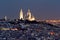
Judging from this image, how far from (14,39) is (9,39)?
273mm

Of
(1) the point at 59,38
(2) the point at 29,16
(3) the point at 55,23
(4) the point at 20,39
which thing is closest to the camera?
(4) the point at 20,39

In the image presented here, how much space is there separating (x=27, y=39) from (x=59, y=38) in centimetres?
262

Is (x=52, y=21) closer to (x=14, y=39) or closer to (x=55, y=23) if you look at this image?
(x=55, y=23)

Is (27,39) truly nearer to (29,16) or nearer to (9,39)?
(9,39)

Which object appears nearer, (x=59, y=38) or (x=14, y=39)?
(x=14, y=39)

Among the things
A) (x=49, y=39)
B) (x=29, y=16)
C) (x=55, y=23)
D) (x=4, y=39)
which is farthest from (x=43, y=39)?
(x=29, y=16)

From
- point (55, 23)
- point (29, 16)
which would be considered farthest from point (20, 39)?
point (29, 16)

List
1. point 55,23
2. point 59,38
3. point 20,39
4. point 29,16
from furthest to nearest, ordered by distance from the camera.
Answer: point 29,16 < point 55,23 < point 59,38 < point 20,39

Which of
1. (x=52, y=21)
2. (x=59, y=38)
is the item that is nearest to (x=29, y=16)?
(x=52, y=21)

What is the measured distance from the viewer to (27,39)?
23.3m

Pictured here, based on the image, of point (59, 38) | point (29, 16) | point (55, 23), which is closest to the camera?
point (59, 38)

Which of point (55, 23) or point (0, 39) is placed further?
point (55, 23)

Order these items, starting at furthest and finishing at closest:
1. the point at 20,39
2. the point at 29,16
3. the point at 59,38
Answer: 1. the point at 29,16
2. the point at 59,38
3. the point at 20,39

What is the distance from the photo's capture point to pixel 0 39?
22969 mm
